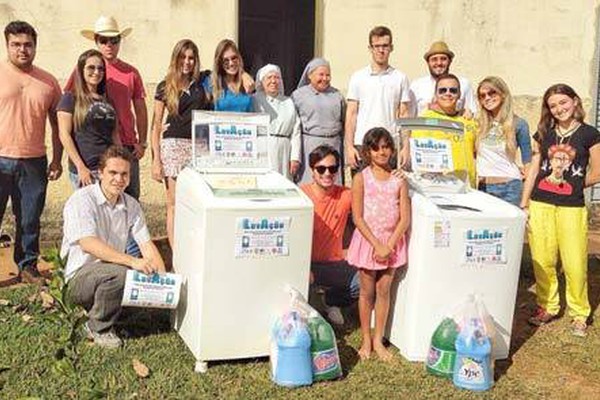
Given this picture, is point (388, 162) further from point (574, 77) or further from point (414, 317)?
point (574, 77)

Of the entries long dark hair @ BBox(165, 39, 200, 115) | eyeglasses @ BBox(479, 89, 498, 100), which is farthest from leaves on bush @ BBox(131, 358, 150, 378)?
eyeglasses @ BBox(479, 89, 498, 100)

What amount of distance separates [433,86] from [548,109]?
3.04 ft

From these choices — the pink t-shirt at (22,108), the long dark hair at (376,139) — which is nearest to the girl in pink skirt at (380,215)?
the long dark hair at (376,139)

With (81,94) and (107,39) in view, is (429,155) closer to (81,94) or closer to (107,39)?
(81,94)

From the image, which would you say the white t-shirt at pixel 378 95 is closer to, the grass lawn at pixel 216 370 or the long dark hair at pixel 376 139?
the long dark hair at pixel 376 139

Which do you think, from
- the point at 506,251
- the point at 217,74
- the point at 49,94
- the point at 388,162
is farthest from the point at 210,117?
the point at 506,251

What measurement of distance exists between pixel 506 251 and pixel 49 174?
3.22 meters

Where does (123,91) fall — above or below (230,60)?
below

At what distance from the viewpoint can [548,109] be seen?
493 centimetres

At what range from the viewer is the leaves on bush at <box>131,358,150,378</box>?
13.3 feet

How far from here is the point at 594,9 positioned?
335 inches

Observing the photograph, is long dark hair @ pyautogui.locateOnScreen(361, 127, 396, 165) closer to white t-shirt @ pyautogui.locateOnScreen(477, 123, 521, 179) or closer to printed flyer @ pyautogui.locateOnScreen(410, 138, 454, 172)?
printed flyer @ pyautogui.locateOnScreen(410, 138, 454, 172)

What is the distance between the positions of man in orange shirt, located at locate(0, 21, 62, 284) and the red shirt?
6.37ft

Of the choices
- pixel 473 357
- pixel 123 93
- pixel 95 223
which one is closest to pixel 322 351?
pixel 473 357
